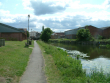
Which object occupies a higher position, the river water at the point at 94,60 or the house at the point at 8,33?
the house at the point at 8,33

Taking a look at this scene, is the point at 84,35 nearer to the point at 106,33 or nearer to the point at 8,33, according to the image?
the point at 106,33

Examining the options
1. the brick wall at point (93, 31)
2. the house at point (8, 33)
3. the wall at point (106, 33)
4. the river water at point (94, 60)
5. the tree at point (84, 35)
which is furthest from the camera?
the brick wall at point (93, 31)

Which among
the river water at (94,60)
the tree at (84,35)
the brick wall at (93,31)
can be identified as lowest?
the river water at (94,60)

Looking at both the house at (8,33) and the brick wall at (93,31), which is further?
the brick wall at (93,31)

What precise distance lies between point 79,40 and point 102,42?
43.0 feet

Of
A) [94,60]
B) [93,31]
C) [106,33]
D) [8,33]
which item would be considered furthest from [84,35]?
[94,60]

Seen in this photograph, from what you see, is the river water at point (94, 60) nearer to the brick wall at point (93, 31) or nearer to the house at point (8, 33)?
the house at point (8, 33)

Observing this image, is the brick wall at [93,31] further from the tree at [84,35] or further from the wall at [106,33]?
the tree at [84,35]

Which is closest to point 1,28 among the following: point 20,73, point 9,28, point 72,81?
point 9,28

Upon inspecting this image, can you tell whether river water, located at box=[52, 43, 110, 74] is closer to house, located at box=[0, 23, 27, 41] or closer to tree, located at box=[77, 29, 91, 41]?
house, located at box=[0, 23, 27, 41]

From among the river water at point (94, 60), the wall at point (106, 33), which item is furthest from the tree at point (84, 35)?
the river water at point (94, 60)

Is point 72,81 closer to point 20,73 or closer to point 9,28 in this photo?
point 20,73

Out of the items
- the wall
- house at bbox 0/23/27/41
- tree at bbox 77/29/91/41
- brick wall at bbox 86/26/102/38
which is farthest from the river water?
the wall

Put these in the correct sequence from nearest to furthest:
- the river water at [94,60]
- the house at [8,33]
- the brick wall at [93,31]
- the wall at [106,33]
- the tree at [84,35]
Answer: the river water at [94,60] → the house at [8,33] → the tree at [84,35] → the wall at [106,33] → the brick wall at [93,31]
